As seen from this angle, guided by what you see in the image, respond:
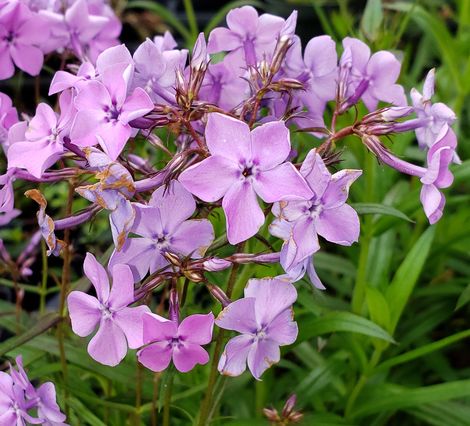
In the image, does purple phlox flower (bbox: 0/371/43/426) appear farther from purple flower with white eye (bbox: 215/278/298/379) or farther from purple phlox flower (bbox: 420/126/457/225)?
purple phlox flower (bbox: 420/126/457/225)

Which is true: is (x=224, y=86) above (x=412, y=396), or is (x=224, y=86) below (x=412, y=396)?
above

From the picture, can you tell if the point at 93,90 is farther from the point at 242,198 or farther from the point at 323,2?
the point at 323,2

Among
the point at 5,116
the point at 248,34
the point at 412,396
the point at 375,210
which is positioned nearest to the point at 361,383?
the point at 412,396

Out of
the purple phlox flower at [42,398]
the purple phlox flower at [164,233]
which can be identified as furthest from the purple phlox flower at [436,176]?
the purple phlox flower at [42,398]

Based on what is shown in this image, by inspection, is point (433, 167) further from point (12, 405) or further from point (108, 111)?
point (12, 405)

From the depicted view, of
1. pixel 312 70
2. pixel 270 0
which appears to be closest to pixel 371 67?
pixel 312 70

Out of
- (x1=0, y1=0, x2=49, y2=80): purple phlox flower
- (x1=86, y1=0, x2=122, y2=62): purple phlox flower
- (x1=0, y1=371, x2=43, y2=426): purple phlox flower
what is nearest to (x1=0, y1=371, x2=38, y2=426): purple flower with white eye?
(x1=0, y1=371, x2=43, y2=426): purple phlox flower
